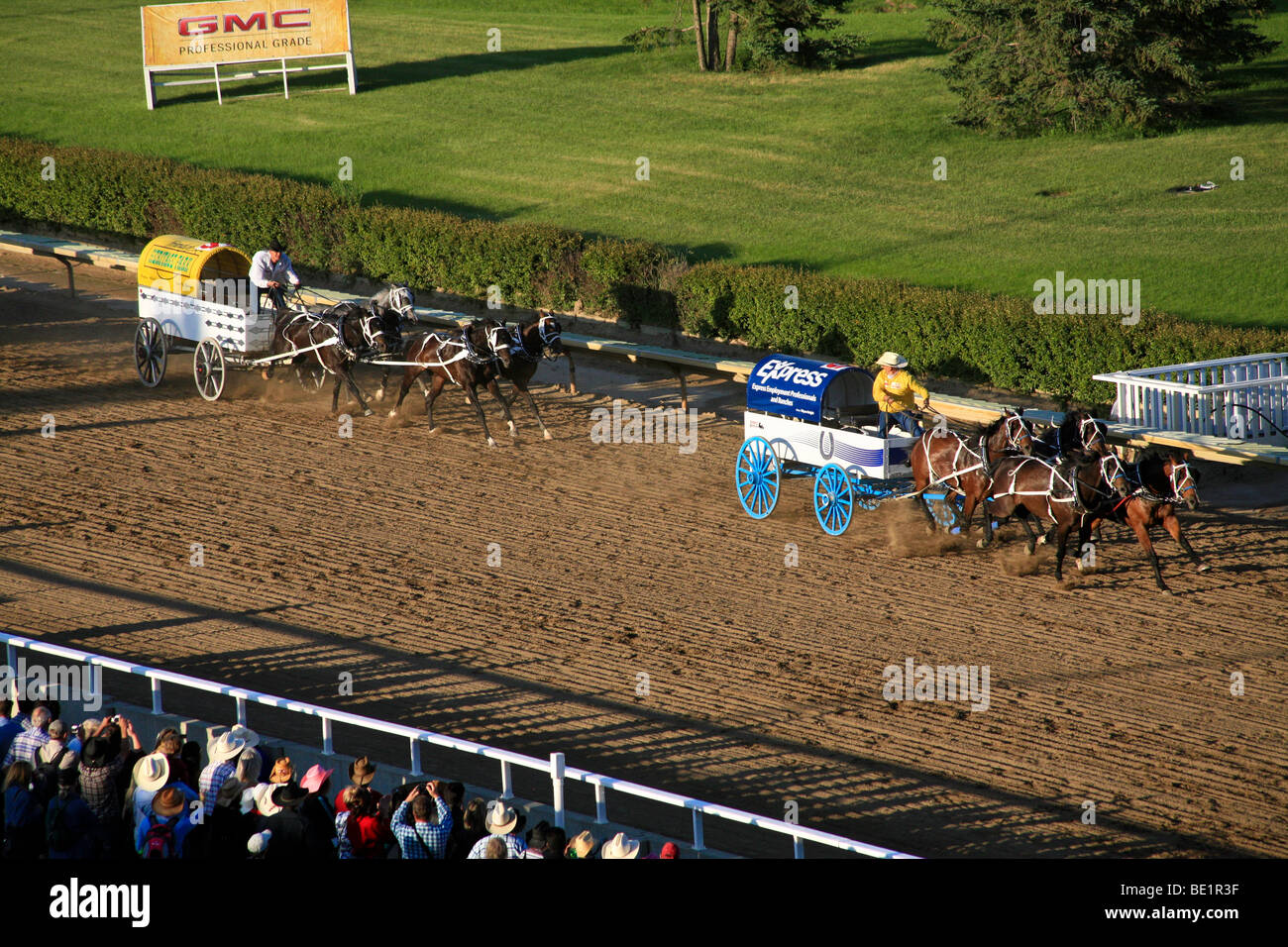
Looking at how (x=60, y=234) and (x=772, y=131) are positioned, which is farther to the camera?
(x=772, y=131)

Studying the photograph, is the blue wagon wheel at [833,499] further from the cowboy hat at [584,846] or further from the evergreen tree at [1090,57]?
the evergreen tree at [1090,57]

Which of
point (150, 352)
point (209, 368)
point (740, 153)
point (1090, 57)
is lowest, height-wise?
point (209, 368)

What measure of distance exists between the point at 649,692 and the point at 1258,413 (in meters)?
8.47

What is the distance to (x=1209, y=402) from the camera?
15586mm

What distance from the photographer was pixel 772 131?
3195 centimetres

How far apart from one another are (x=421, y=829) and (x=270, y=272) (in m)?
12.2

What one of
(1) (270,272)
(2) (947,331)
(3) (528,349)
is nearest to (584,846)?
(3) (528,349)

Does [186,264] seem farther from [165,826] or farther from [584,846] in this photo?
[584,846]

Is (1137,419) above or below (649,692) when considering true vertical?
above

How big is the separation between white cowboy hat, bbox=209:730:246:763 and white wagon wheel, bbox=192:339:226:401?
1058 cm
